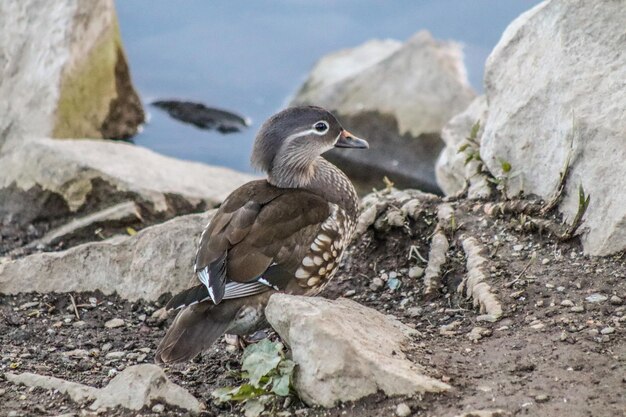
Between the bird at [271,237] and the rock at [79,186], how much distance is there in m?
1.28

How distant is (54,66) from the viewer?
7.45 metres

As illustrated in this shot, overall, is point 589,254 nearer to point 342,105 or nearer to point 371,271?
point 371,271

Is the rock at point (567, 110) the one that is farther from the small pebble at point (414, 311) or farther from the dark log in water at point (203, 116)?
the dark log in water at point (203, 116)

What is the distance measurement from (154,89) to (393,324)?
5781 mm

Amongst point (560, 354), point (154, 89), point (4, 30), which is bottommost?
point (154, 89)

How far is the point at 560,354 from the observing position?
141 inches

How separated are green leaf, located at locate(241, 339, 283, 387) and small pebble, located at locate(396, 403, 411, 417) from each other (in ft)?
1.51

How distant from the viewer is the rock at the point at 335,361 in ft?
11.0

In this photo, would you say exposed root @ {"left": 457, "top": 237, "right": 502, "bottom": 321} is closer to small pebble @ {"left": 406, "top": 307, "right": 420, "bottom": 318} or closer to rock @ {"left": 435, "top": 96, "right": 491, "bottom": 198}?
small pebble @ {"left": 406, "top": 307, "right": 420, "bottom": 318}

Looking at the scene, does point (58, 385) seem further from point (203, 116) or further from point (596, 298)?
point (203, 116)

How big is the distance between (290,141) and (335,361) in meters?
1.77

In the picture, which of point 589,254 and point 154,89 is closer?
point 589,254

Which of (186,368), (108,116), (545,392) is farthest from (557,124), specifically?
(108,116)

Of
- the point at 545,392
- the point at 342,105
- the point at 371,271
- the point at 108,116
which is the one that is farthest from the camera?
the point at 342,105
